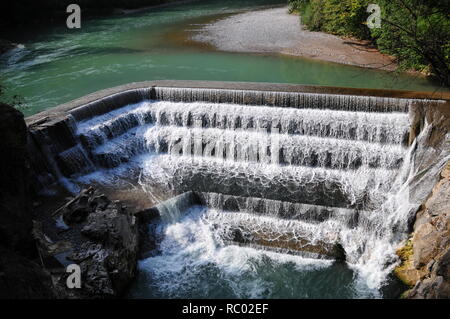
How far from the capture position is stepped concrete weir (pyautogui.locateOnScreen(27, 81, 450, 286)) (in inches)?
354

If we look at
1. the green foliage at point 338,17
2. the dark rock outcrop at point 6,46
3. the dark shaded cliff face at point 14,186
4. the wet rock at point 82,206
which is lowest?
the wet rock at point 82,206

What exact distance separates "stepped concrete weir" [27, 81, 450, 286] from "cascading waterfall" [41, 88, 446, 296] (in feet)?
0.10

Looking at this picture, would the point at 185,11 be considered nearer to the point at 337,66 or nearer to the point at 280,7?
the point at 280,7

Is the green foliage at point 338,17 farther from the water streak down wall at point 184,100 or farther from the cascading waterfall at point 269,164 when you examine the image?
the cascading waterfall at point 269,164

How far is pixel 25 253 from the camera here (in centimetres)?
539

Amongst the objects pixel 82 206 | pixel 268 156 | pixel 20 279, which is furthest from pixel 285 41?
pixel 20 279

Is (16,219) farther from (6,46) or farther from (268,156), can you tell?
(6,46)

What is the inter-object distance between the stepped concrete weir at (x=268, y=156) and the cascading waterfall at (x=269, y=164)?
3 cm

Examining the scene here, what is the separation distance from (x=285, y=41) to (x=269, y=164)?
A: 1153 centimetres

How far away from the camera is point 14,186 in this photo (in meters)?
5.44

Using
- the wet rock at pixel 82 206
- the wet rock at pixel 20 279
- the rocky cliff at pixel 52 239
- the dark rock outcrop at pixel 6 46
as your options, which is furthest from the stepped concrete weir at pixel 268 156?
the dark rock outcrop at pixel 6 46

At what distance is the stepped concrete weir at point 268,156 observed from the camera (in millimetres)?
8992

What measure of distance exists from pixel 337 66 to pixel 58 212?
12792 millimetres

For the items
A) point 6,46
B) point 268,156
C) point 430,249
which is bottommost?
point 430,249
